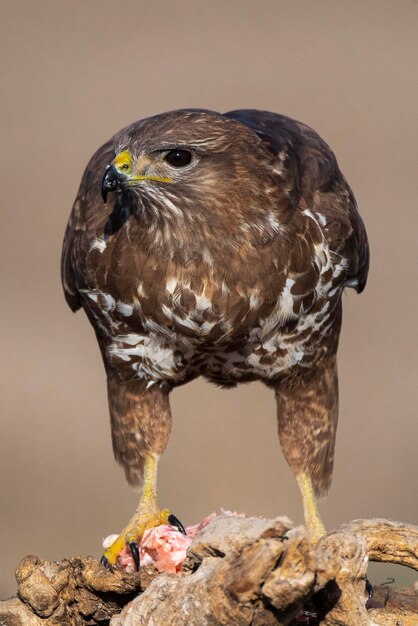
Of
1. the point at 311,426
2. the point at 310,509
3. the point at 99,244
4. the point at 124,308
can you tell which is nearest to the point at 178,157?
the point at 99,244

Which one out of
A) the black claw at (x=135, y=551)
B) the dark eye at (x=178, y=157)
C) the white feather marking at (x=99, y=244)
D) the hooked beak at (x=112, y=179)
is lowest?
the black claw at (x=135, y=551)

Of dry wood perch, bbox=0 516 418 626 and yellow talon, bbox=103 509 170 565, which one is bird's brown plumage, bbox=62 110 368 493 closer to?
yellow talon, bbox=103 509 170 565

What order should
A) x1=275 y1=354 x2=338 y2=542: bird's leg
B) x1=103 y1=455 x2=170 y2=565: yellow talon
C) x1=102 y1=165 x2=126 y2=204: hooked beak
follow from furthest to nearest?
x1=275 y1=354 x2=338 y2=542: bird's leg < x1=103 y1=455 x2=170 y2=565: yellow talon < x1=102 y1=165 x2=126 y2=204: hooked beak

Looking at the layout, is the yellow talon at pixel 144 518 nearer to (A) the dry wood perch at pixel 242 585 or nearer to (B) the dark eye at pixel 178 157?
(A) the dry wood perch at pixel 242 585

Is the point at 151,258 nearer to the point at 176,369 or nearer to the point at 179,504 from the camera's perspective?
the point at 176,369

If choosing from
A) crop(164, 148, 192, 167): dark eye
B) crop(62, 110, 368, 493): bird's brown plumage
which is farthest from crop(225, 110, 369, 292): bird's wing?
crop(164, 148, 192, 167): dark eye

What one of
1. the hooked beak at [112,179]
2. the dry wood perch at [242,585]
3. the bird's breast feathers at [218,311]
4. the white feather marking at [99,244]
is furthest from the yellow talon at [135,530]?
the hooked beak at [112,179]

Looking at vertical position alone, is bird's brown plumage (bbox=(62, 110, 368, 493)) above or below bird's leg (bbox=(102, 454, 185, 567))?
above

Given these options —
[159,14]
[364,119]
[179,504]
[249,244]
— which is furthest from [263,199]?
[159,14]
